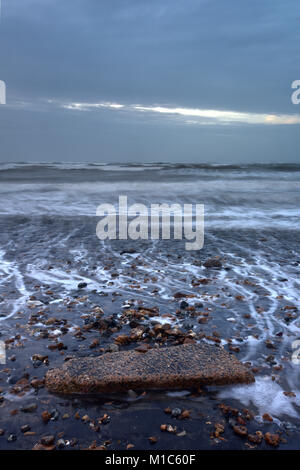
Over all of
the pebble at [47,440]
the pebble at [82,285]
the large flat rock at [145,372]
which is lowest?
the pebble at [47,440]

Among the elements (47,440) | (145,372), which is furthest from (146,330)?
(47,440)

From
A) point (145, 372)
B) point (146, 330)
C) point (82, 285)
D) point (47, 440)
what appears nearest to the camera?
point (47, 440)

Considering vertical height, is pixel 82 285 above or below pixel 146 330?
above

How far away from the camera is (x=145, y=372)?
2975 millimetres

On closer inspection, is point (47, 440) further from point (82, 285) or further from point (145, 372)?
point (82, 285)

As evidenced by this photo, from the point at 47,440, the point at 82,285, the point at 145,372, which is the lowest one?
the point at 47,440

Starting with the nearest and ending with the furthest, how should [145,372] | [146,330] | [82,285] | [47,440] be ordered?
[47,440] → [145,372] → [146,330] → [82,285]

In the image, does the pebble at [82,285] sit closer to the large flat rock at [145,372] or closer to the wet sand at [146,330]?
the wet sand at [146,330]

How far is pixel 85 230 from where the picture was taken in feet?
29.6

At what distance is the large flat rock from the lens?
2877 mm

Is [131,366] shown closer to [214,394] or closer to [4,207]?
[214,394]

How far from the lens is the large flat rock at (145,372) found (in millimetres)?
2877

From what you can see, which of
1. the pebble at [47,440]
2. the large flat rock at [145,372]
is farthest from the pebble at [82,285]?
the pebble at [47,440]

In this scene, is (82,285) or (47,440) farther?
(82,285)
